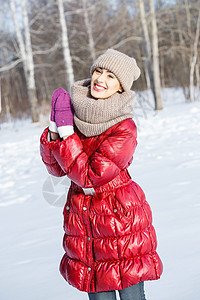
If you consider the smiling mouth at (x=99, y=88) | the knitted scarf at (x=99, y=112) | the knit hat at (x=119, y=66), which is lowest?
the knitted scarf at (x=99, y=112)

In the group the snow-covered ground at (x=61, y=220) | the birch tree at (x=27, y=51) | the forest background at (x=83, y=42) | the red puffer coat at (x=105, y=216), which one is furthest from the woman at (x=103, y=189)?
the birch tree at (x=27, y=51)

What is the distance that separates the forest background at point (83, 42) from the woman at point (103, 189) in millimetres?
9909

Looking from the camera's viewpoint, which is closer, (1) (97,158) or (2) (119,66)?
(1) (97,158)

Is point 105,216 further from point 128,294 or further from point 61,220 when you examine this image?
point 61,220

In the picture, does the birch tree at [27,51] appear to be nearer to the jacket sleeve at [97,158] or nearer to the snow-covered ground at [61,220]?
the snow-covered ground at [61,220]

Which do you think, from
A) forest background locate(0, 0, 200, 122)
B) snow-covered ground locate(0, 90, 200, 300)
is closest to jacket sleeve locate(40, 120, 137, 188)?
snow-covered ground locate(0, 90, 200, 300)

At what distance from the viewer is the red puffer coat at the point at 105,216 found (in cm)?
135

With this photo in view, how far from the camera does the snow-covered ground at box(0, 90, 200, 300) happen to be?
2135 millimetres

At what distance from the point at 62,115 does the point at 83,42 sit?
59.3ft

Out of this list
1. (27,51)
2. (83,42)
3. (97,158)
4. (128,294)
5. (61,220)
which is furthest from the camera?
(83,42)

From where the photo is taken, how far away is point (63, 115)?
1410mm

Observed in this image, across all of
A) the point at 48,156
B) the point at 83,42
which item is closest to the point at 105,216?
the point at 48,156

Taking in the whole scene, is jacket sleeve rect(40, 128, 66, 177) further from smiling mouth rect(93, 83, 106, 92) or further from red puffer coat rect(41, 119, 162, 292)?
smiling mouth rect(93, 83, 106, 92)

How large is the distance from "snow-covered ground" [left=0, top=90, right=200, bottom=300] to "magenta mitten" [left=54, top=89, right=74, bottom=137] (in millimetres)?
1170
